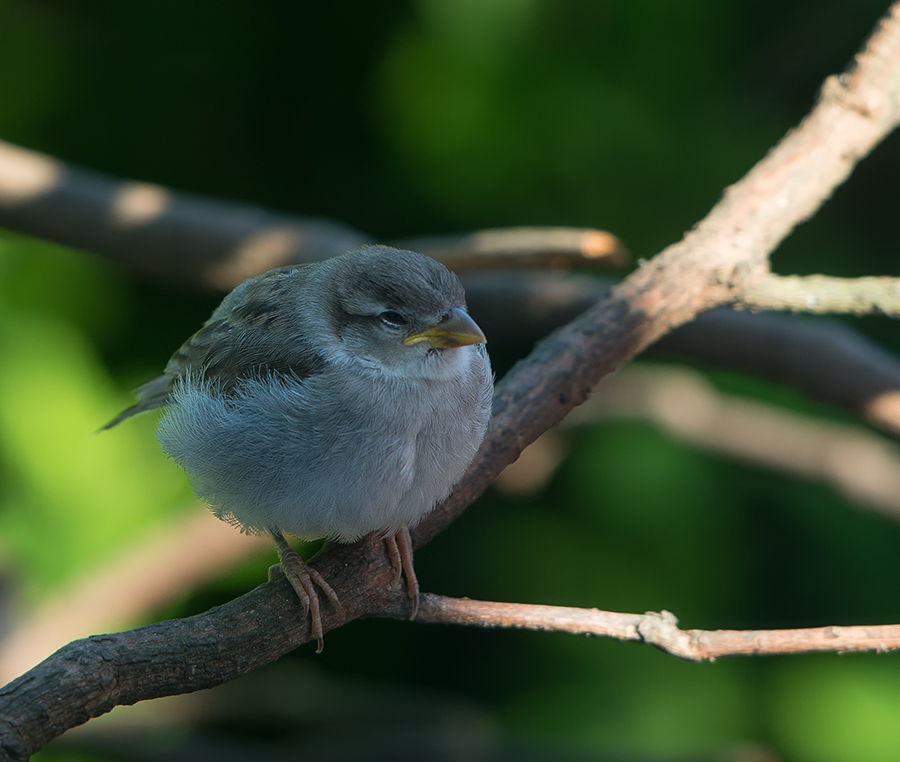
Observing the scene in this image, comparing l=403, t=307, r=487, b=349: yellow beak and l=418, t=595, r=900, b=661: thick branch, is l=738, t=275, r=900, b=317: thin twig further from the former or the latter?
l=418, t=595, r=900, b=661: thick branch

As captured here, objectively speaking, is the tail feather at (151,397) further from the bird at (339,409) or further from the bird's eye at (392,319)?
the bird's eye at (392,319)

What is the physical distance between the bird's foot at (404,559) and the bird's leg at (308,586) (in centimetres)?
17

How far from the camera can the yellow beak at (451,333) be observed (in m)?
2.05

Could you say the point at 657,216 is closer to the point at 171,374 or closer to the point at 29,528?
the point at 171,374

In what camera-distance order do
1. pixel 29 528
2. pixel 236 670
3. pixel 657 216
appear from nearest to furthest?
pixel 236 670 < pixel 29 528 < pixel 657 216

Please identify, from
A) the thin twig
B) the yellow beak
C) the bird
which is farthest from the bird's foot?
the thin twig

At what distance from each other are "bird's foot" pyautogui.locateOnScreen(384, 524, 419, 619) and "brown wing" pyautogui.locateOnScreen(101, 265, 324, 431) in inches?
18.7

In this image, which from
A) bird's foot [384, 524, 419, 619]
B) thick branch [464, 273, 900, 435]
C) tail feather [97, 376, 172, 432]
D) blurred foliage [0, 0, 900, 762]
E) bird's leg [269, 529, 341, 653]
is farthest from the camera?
blurred foliage [0, 0, 900, 762]

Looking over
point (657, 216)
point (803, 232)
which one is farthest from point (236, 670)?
point (803, 232)

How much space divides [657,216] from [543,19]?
4.16 feet

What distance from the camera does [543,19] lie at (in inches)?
184

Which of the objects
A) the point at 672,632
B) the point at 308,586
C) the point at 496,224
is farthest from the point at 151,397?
the point at 496,224

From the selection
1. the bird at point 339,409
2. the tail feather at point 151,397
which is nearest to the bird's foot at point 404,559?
the bird at point 339,409

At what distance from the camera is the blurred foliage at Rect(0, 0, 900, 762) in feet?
13.9
